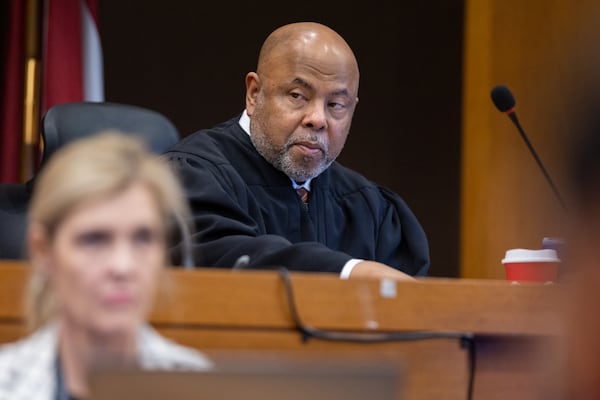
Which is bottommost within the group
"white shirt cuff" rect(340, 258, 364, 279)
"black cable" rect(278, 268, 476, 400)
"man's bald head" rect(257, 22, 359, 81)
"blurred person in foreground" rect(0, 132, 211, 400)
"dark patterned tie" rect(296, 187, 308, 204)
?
"black cable" rect(278, 268, 476, 400)

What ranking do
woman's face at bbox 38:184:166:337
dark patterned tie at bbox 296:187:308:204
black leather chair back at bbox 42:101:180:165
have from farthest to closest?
dark patterned tie at bbox 296:187:308:204
black leather chair back at bbox 42:101:180:165
woman's face at bbox 38:184:166:337

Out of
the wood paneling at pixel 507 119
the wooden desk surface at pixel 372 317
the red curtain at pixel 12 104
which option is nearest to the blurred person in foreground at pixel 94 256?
the wooden desk surface at pixel 372 317

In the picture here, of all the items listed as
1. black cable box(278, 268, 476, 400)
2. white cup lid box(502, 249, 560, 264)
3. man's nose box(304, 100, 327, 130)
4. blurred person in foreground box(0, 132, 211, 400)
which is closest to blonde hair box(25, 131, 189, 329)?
blurred person in foreground box(0, 132, 211, 400)

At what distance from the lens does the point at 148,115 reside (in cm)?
333

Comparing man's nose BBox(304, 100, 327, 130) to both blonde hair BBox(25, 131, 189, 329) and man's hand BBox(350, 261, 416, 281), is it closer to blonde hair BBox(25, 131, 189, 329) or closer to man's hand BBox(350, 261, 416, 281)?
man's hand BBox(350, 261, 416, 281)

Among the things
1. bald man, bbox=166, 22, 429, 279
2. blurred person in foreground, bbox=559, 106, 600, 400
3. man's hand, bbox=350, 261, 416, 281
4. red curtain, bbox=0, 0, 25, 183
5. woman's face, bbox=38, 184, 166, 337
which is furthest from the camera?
red curtain, bbox=0, 0, 25, 183

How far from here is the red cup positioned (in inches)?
101

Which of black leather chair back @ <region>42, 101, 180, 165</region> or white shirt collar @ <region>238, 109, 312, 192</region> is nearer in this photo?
black leather chair back @ <region>42, 101, 180, 165</region>

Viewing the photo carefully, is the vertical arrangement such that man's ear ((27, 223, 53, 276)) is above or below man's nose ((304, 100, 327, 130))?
below

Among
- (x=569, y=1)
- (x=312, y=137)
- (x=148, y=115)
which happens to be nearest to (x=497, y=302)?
(x=312, y=137)

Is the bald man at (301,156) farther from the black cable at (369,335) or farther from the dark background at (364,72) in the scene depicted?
the dark background at (364,72)

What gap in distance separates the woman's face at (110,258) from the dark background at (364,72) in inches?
152

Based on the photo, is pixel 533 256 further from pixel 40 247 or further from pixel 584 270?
pixel 584 270

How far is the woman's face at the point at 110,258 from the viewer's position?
1.30 m
